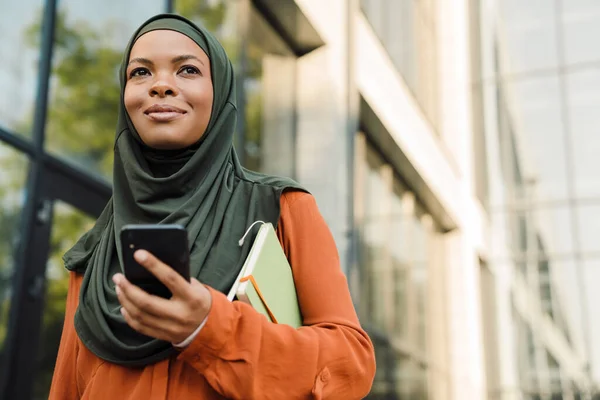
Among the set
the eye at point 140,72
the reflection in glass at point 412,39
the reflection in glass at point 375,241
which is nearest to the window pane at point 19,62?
the eye at point 140,72

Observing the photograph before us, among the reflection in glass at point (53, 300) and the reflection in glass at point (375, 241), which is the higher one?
the reflection in glass at point (375, 241)

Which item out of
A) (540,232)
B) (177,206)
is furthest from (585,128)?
(177,206)

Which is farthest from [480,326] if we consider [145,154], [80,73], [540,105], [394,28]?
[145,154]

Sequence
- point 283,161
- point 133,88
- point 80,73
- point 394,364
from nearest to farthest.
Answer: point 133,88 → point 80,73 → point 283,161 → point 394,364

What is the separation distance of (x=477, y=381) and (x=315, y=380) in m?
17.8

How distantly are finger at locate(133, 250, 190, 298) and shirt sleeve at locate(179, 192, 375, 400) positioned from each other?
0.09 metres

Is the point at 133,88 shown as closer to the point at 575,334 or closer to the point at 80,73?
the point at 80,73

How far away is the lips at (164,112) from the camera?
4.94 ft

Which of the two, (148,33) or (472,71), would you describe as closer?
(148,33)

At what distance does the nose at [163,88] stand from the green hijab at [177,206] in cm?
9

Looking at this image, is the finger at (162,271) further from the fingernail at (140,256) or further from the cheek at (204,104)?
the cheek at (204,104)

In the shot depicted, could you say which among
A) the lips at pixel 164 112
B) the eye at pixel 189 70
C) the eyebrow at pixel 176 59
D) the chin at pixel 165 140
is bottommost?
the chin at pixel 165 140

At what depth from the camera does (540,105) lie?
65.4ft

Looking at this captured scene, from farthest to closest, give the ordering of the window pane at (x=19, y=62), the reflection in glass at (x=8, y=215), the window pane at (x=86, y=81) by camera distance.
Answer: the window pane at (x=86, y=81), the window pane at (x=19, y=62), the reflection in glass at (x=8, y=215)
